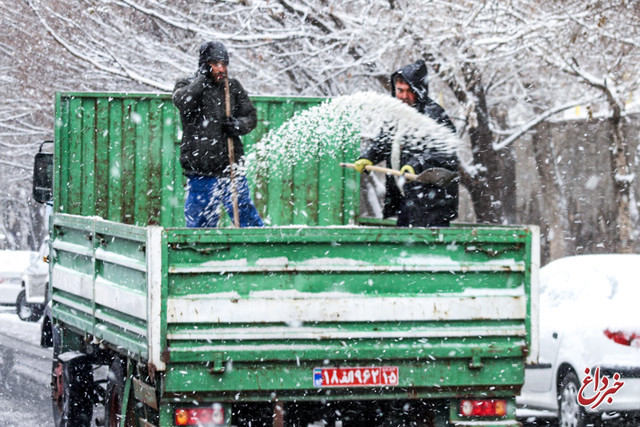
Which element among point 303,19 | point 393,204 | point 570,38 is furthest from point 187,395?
point 303,19

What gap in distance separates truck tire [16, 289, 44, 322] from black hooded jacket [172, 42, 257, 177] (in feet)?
47.1

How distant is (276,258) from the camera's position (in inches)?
242

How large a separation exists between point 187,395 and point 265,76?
11081mm

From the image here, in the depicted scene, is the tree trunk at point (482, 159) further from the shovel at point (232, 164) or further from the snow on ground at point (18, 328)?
the shovel at point (232, 164)

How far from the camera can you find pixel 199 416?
242 inches

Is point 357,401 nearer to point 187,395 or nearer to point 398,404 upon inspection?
point 398,404

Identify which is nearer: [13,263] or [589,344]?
[589,344]

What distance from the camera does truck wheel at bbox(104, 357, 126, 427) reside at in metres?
7.10

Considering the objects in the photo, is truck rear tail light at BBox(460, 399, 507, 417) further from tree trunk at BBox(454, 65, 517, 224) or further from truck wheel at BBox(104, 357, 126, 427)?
tree trunk at BBox(454, 65, 517, 224)

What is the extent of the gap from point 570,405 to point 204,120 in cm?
367

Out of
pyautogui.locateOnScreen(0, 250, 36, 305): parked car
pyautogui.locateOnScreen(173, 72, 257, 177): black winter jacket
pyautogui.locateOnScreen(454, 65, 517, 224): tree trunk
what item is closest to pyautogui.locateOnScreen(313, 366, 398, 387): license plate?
pyautogui.locateOnScreen(173, 72, 257, 177): black winter jacket

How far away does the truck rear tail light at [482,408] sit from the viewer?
253 inches

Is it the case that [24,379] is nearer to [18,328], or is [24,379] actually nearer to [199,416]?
[18,328]

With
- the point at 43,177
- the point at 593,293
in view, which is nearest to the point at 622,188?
the point at 593,293
